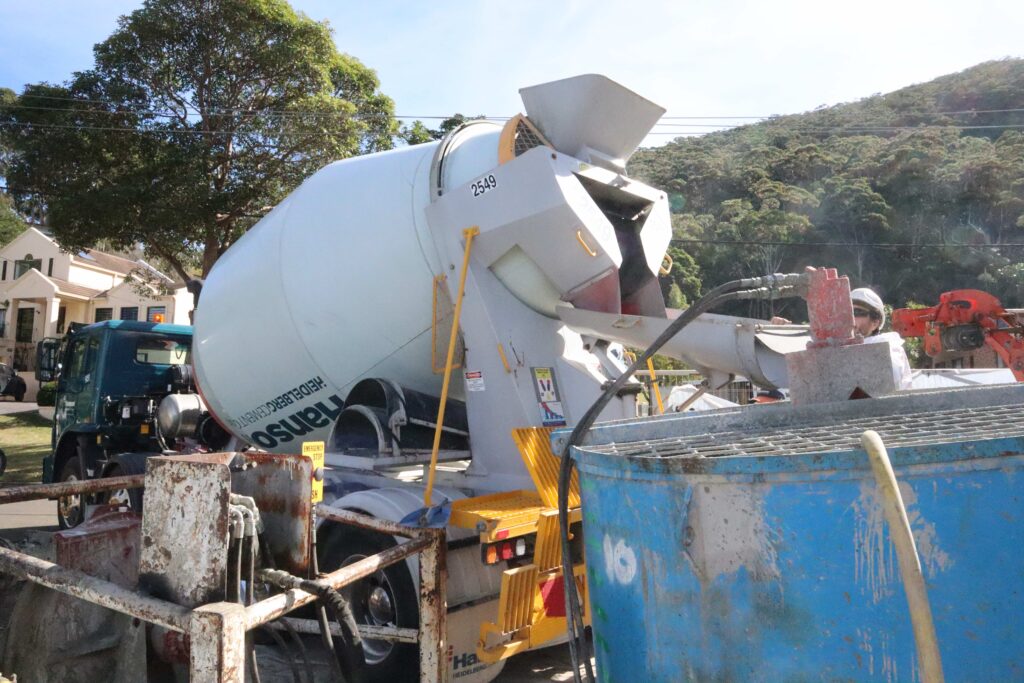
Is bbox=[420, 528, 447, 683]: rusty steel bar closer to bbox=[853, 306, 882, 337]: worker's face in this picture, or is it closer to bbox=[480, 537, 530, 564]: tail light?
bbox=[480, 537, 530, 564]: tail light

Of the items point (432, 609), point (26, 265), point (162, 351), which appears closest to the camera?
point (432, 609)

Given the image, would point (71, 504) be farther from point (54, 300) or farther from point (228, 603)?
point (54, 300)

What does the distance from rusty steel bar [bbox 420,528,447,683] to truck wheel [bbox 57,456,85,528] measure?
5.31m

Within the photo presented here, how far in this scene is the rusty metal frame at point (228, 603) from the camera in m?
A: 2.08

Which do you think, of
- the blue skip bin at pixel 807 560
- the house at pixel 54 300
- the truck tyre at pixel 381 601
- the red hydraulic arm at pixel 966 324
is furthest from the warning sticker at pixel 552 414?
the house at pixel 54 300

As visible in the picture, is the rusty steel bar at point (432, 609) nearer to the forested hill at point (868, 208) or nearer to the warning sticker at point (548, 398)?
the warning sticker at point (548, 398)

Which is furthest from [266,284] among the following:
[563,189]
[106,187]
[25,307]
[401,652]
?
[25,307]

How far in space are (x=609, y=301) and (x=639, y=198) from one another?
2.55 feet

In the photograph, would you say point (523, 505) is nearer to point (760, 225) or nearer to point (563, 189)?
point (563, 189)

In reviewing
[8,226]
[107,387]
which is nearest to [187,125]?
[107,387]

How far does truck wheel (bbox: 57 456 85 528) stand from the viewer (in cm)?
753

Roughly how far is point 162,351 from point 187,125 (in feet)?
21.9

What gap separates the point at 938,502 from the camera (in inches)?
59.9

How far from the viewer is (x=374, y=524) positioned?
3.35 metres
